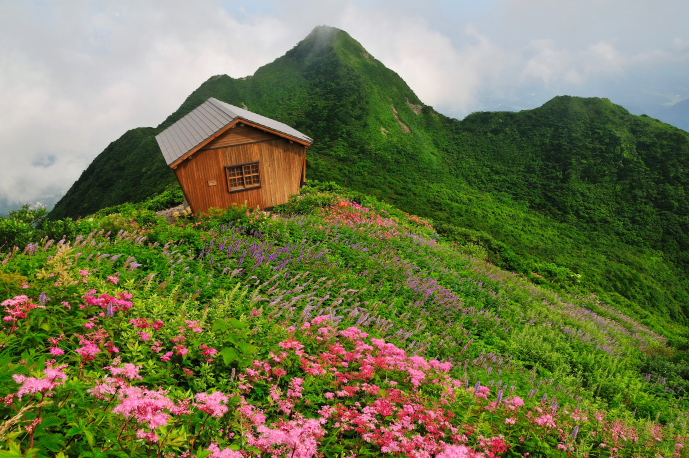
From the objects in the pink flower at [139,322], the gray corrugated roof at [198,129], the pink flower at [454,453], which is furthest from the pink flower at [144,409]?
the gray corrugated roof at [198,129]

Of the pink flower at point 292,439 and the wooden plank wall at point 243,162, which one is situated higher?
the wooden plank wall at point 243,162

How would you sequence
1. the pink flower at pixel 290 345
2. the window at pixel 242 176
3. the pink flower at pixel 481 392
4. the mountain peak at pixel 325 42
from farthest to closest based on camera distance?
the mountain peak at pixel 325 42
the window at pixel 242 176
the pink flower at pixel 481 392
the pink flower at pixel 290 345

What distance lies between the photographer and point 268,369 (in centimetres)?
379

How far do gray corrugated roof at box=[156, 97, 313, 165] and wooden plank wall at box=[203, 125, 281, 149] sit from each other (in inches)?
18.0

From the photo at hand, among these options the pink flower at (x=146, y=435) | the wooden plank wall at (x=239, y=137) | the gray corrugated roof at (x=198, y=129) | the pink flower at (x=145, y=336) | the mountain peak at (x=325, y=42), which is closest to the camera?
the pink flower at (x=146, y=435)

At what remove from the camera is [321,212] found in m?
17.3

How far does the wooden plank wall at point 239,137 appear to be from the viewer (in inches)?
661

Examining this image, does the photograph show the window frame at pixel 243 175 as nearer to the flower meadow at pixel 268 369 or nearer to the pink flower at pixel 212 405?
the flower meadow at pixel 268 369

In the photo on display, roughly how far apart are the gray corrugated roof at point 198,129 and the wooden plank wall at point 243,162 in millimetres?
612

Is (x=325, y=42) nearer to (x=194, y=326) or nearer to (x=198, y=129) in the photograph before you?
(x=198, y=129)

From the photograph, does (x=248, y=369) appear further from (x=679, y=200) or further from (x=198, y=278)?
(x=679, y=200)

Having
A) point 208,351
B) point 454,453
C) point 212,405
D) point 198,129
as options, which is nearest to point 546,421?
point 454,453

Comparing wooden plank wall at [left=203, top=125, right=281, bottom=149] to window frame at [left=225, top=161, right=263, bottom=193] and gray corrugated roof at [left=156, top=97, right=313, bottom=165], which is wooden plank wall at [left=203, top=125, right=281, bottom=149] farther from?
window frame at [left=225, top=161, right=263, bottom=193]

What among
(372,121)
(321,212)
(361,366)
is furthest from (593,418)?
(372,121)
